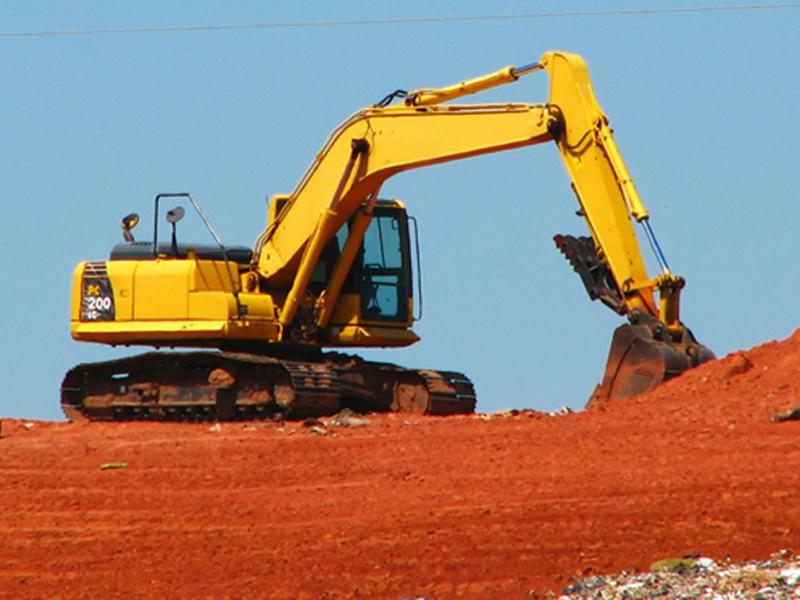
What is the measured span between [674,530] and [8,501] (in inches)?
254

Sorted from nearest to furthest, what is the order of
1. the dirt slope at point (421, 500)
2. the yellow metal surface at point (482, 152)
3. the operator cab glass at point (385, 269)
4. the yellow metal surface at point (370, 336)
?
the dirt slope at point (421, 500) → the yellow metal surface at point (482, 152) → the yellow metal surface at point (370, 336) → the operator cab glass at point (385, 269)

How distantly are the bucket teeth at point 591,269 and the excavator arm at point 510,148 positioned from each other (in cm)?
2

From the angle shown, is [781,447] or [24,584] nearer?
[24,584]

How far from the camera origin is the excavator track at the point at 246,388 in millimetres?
22219

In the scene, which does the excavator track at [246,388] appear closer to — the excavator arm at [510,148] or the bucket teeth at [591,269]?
the excavator arm at [510,148]

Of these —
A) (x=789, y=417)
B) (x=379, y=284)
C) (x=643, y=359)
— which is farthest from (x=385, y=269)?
(x=789, y=417)

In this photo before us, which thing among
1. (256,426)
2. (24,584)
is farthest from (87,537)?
(256,426)

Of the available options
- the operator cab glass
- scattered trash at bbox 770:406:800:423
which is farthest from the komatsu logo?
scattered trash at bbox 770:406:800:423

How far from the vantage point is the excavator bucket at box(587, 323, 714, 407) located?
1869 cm

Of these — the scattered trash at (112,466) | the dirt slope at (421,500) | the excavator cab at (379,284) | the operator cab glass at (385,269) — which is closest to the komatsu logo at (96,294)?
the excavator cab at (379,284)

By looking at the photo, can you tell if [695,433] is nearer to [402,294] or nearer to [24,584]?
[24,584]

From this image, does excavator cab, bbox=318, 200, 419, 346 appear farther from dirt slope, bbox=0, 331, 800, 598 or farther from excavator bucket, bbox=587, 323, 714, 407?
excavator bucket, bbox=587, 323, 714, 407

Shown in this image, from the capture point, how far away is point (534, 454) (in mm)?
15711

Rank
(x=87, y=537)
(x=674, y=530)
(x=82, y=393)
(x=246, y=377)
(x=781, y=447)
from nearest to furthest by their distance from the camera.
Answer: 1. (x=674, y=530)
2. (x=87, y=537)
3. (x=781, y=447)
4. (x=246, y=377)
5. (x=82, y=393)
